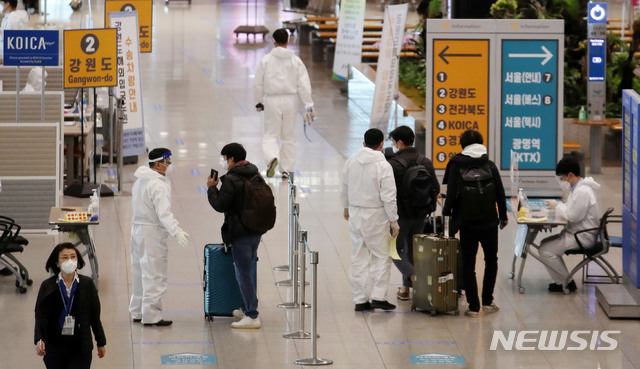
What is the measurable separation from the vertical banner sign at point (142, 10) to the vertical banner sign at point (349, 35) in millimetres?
5150

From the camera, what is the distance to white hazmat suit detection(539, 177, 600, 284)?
1064 centimetres

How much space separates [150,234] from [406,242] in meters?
2.38

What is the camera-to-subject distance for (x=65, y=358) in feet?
23.6

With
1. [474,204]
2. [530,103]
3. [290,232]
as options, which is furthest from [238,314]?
[530,103]

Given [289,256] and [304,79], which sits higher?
[304,79]

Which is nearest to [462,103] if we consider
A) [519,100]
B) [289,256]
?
[519,100]

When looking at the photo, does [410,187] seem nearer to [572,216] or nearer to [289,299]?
[289,299]

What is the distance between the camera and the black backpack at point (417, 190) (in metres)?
10.1

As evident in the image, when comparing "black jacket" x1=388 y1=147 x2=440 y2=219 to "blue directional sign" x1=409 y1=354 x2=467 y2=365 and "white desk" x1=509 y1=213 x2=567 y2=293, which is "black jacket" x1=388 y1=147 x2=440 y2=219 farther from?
"blue directional sign" x1=409 y1=354 x2=467 y2=365

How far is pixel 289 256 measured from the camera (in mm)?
11422

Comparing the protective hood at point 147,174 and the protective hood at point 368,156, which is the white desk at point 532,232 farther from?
the protective hood at point 147,174

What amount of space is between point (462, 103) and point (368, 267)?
4794 millimetres

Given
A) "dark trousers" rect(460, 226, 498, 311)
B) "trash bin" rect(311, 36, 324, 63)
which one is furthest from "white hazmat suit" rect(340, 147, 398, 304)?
"trash bin" rect(311, 36, 324, 63)

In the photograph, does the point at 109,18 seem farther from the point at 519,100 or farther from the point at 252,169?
the point at 252,169
